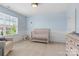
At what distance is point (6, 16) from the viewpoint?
1951 millimetres

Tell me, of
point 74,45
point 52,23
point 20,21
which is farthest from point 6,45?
point 74,45

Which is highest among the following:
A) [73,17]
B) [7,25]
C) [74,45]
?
[73,17]

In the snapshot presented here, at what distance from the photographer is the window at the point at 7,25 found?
1.78 meters

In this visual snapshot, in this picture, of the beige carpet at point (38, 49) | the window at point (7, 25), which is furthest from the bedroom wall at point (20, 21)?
the beige carpet at point (38, 49)

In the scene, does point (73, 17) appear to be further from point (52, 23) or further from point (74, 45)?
point (74, 45)

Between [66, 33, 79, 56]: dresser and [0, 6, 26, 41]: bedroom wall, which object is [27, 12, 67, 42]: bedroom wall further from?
[66, 33, 79, 56]: dresser

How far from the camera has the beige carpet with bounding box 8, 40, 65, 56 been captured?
7.54 ft

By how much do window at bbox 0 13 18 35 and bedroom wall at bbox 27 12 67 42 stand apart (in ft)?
0.95

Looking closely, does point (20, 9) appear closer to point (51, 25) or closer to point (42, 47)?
point (51, 25)

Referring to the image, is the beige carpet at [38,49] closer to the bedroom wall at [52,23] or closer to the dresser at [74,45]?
the bedroom wall at [52,23]

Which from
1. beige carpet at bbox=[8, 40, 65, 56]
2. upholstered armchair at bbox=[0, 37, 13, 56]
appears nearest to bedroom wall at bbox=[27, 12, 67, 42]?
beige carpet at bbox=[8, 40, 65, 56]

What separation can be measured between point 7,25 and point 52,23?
2.90 feet

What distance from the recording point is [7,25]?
182cm

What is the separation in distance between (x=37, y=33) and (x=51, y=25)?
329 mm
